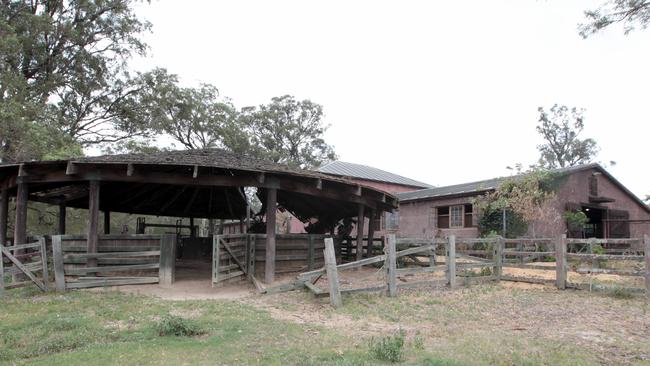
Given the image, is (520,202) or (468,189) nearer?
(520,202)

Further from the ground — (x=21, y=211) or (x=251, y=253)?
(x=21, y=211)

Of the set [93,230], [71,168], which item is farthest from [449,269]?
[71,168]

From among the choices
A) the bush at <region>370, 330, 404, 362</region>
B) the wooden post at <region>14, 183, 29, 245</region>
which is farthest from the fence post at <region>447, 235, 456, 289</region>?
the wooden post at <region>14, 183, 29, 245</region>

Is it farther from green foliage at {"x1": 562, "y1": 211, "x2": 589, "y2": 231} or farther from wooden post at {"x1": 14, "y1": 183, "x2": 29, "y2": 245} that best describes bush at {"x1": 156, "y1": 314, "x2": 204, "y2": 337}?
green foliage at {"x1": 562, "y1": 211, "x2": 589, "y2": 231}

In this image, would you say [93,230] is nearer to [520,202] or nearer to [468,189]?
[520,202]

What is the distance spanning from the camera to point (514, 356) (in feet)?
16.3

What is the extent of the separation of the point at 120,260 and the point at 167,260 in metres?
1.08

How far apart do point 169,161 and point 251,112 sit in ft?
121

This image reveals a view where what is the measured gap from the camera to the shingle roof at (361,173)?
110 ft

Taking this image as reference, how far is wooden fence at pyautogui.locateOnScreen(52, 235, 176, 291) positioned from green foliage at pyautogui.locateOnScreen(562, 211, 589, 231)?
18.6 meters

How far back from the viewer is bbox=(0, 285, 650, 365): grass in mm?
4969

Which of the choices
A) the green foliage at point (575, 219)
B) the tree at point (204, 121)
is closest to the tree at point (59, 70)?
the tree at point (204, 121)

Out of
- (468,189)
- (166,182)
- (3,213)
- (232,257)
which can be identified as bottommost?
(232,257)

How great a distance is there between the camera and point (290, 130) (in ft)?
153
